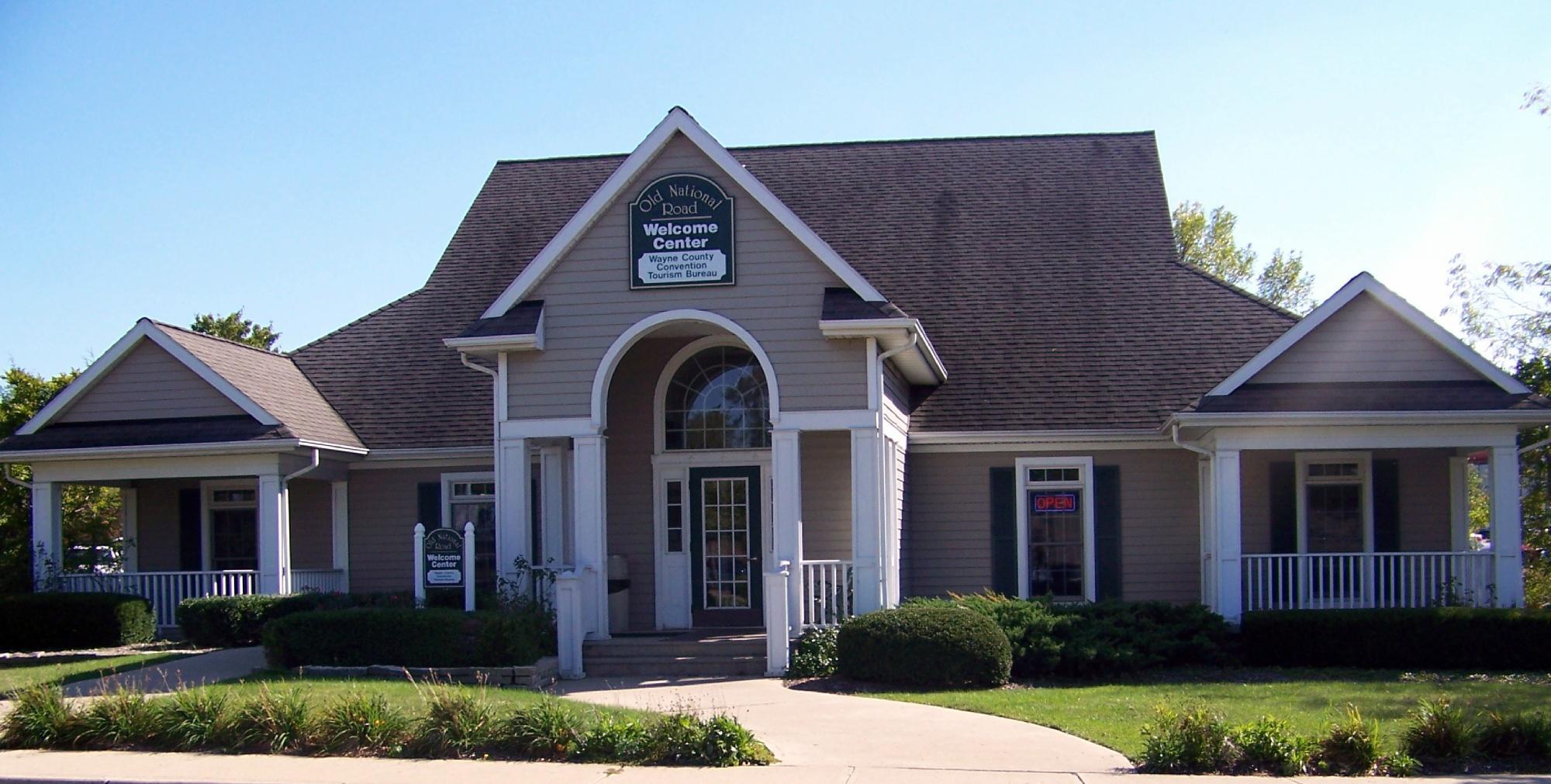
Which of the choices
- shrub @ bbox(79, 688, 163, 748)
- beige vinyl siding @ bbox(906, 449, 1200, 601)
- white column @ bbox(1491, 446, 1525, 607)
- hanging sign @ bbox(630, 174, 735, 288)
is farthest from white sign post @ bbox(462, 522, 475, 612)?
white column @ bbox(1491, 446, 1525, 607)

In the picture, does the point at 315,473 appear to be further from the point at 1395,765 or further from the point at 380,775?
the point at 1395,765

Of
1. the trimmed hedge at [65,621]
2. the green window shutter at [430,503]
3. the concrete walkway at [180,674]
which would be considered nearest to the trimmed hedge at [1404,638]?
the green window shutter at [430,503]

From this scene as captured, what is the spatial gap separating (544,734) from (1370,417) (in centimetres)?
1088

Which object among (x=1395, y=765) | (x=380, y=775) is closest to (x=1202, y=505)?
(x=1395, y=765)

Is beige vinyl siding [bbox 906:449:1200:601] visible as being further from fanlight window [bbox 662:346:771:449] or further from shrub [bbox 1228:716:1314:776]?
shrub [bbox 1228:716:1314:776]

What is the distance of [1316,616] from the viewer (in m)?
16.3

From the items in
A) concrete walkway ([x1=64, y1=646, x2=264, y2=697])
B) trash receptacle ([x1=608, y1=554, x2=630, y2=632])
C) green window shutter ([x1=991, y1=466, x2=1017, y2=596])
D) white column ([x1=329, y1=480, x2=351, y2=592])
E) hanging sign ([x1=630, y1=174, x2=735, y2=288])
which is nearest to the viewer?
concrete walkway ([x1=64, y1=646, x2=264, y2=697])

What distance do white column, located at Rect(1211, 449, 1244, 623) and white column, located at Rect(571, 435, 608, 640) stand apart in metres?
7.53

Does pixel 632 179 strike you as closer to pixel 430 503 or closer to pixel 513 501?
pixel 513 501

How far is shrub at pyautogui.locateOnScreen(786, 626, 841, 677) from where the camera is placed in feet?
51.3

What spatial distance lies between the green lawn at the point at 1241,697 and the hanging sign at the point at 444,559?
5.37 m

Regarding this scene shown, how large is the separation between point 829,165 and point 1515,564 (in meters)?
12.9

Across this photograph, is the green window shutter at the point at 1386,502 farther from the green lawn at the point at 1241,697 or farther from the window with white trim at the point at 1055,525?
the window with white trim at the point at 1055,525

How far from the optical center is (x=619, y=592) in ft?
61.7
